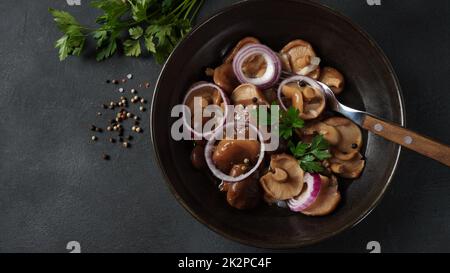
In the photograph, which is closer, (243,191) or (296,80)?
(243,191)

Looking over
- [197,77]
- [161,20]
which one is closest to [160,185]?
[197,77]

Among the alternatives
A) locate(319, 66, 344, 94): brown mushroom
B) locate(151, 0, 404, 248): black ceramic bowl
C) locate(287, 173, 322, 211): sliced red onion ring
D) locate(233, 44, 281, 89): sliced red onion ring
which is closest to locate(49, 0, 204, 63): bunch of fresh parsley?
locate(151, 0, 404, 248): black ceramic bowl

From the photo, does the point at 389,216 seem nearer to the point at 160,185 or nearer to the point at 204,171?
the point at 204,171

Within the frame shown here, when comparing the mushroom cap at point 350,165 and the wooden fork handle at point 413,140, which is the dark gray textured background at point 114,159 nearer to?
the mushroom cap at point 350,165

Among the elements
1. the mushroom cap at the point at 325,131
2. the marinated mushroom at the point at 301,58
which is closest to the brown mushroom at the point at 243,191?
the mushroom cap at the point at 325,131

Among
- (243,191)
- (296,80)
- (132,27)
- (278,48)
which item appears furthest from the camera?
(132,27)

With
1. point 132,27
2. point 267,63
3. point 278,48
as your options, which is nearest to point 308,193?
point 267,63

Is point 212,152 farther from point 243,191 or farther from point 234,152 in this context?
point 243,191
